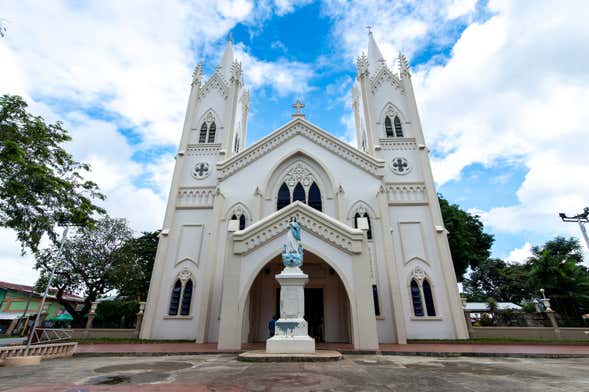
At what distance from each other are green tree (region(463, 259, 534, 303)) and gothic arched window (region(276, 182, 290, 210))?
30.6 meters

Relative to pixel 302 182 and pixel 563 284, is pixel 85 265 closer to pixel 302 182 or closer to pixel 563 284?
pixel 302 182

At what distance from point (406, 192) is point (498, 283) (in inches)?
1351

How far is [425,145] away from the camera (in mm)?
18438

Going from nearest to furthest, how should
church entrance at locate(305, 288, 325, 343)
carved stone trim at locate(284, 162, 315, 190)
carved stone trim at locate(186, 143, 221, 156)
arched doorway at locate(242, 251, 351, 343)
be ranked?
1. arched doorway at locate(242, 251, 351, 343)
2. church entrance at locate(305, 288, 325, 343)
3. carved stone trim at locate(284, 162, 315, 190)
4. carved stone trim at locate(186, 143, 221, 156)

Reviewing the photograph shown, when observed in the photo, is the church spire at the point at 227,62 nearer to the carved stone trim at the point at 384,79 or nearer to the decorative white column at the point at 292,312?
the carved stone trim at the point at 384,79

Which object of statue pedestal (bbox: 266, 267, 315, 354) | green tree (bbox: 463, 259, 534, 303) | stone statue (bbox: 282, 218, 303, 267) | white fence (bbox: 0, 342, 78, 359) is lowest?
white fence (bbox: 0, 342, 78, 359)

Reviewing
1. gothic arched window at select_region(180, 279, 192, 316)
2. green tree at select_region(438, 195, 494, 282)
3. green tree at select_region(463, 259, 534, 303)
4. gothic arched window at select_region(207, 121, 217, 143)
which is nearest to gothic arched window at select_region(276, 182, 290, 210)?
gothic arched window at select_region(180, 279, 192, 316)

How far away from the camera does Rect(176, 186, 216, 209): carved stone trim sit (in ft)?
57.9

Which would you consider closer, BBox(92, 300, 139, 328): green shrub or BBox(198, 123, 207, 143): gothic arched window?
BBox(198, 123, 207, 143): gothic arched window

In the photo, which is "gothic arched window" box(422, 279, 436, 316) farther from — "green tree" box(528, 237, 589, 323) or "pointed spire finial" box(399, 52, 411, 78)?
"pointed spire finial" box(399, 52, 411, 78)

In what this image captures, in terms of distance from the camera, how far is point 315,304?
49.5 ft

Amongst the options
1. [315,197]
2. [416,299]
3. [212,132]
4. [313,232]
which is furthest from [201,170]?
[416,299]

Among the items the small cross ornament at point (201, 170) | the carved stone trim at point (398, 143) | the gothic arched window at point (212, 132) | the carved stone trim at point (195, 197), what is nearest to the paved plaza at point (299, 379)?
the carved stone trim at point (195, 197)

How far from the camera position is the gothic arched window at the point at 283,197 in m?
17.2
